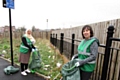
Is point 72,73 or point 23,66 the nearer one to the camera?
point 72,73

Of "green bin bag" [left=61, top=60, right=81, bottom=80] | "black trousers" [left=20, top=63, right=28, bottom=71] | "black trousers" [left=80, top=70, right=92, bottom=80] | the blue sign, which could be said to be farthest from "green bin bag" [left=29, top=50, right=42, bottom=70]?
"black trousers" [left=80, top=70, right=92, bottom=80]

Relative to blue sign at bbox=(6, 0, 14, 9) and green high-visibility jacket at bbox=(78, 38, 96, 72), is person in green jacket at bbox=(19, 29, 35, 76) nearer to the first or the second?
blue sign at bbox=(6, 0, 14, 9)

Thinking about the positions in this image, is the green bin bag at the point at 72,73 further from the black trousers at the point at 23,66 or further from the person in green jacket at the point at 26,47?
the black trousers at the point at 23,66

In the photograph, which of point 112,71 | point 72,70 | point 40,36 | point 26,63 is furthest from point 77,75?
point 40,36

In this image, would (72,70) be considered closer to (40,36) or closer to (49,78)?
(49,78)

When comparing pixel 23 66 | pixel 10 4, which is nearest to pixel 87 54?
pixel 23 66

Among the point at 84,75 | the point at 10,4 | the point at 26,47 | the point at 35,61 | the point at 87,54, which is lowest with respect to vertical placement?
the point at 35,61

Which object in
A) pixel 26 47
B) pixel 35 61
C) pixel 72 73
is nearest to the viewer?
pixel 72 73

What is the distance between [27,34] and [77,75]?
242 cm

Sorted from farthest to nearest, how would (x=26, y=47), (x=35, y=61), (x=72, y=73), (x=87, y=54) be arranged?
(x=35, y=61)
(x=26, y=47)
(x=72, y=73)
(x=87, y=54)

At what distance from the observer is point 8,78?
3.72 metres

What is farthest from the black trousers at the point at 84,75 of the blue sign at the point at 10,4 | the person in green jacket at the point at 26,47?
the blue sign at the point at 10,4

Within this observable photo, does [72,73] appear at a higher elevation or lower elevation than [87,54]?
lower

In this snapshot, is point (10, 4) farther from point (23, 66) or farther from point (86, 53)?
point (86, 53)
